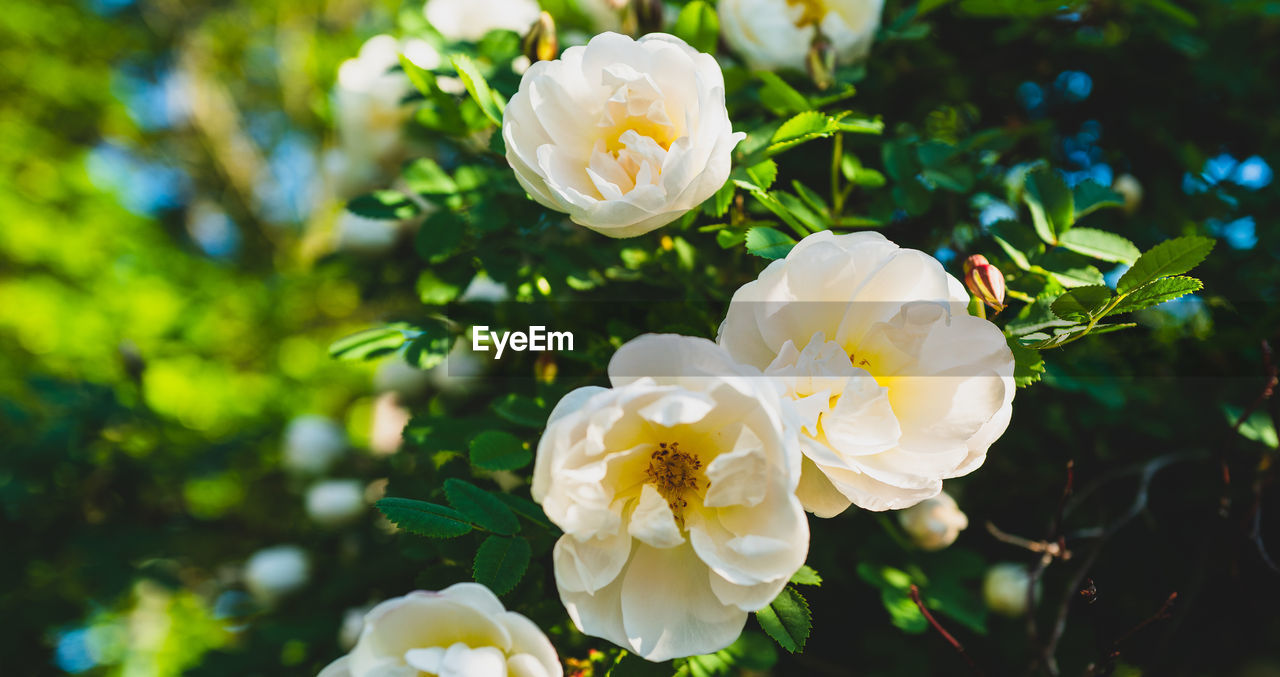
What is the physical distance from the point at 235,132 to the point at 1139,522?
462cm

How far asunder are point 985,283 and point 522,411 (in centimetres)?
37

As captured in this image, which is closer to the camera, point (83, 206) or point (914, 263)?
point (914, 263)

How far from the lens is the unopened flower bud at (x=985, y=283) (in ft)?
1.55

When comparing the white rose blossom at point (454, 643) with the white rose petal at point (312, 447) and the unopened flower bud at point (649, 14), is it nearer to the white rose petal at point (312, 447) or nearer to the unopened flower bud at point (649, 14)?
the unopened flower bud at point (649, 14)

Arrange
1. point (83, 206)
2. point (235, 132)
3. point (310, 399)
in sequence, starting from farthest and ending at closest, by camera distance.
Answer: point (235, 132) → point (83, 206) → point (310, 399)

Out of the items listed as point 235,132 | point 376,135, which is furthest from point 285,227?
point 376,135

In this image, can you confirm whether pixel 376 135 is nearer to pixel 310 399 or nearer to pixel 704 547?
pixel 704 547

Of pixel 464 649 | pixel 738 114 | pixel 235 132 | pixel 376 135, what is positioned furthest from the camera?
pixel 235 132

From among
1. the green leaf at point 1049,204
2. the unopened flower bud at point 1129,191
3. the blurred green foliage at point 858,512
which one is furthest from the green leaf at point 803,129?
the unopened flower bud at point 1129,191

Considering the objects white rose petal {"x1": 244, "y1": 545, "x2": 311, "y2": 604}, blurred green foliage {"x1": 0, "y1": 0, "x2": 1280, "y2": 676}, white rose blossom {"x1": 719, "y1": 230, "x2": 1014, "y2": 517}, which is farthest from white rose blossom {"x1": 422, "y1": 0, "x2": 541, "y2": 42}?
white rose petal {"x1": 244, "y1": 545, "x2": 311, "y2": 604}

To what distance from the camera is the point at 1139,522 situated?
0.84 m

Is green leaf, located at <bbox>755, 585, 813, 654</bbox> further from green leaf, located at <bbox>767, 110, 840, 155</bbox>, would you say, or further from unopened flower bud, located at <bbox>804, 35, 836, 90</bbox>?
unopened flower bud, located at <bbox>804, 35, 836, 90</bbox>

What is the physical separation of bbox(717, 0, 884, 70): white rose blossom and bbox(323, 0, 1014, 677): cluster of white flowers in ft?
0.72

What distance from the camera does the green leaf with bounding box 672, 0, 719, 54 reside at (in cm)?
65
